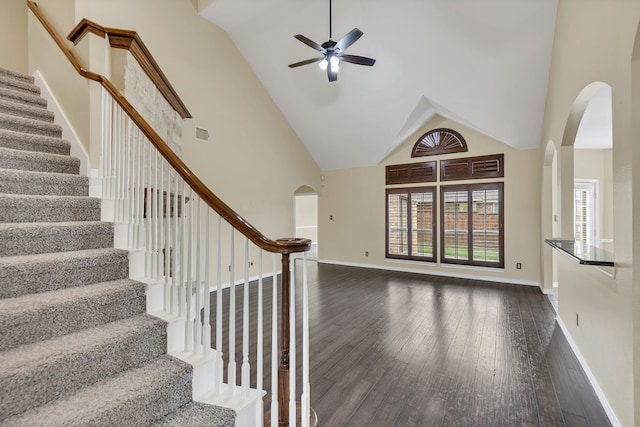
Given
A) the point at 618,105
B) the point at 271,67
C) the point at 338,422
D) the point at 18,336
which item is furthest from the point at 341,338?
the point at 271,67

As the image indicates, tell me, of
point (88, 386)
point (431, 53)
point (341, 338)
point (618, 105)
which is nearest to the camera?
point (88, 386)

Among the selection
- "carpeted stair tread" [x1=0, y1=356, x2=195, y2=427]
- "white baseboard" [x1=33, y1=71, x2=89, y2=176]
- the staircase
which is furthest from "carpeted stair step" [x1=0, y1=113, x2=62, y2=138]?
"carpeted stair tread" [x1=0, y1=356, x2=195, y2=427]

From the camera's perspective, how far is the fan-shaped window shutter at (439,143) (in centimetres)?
601

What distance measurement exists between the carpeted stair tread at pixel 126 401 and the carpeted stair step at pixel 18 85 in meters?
3.37

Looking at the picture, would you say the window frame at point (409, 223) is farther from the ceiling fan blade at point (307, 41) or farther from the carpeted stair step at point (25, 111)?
the carpeted stair step at point (25, 111)

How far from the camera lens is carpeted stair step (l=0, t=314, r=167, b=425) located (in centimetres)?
112

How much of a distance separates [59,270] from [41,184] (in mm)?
902

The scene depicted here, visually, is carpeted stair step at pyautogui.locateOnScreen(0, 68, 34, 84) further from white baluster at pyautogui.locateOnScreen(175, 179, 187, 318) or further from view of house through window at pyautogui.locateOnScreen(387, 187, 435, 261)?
view of house through window at pyautogui.locateOnScreen(387, 187, 435, 261)

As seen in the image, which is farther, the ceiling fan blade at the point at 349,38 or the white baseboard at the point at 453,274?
the white baseboard at the point at 453,274

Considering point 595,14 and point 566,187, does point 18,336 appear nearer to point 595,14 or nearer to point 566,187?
point 595,14

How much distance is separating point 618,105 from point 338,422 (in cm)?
274

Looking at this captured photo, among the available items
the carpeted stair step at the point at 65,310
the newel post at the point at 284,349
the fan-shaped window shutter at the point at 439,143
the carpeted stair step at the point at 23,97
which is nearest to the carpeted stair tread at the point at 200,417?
the newel post at the point at 284,349

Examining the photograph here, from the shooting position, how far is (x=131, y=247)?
6.51ft

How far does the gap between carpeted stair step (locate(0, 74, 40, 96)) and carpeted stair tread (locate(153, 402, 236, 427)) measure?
12.0ft
